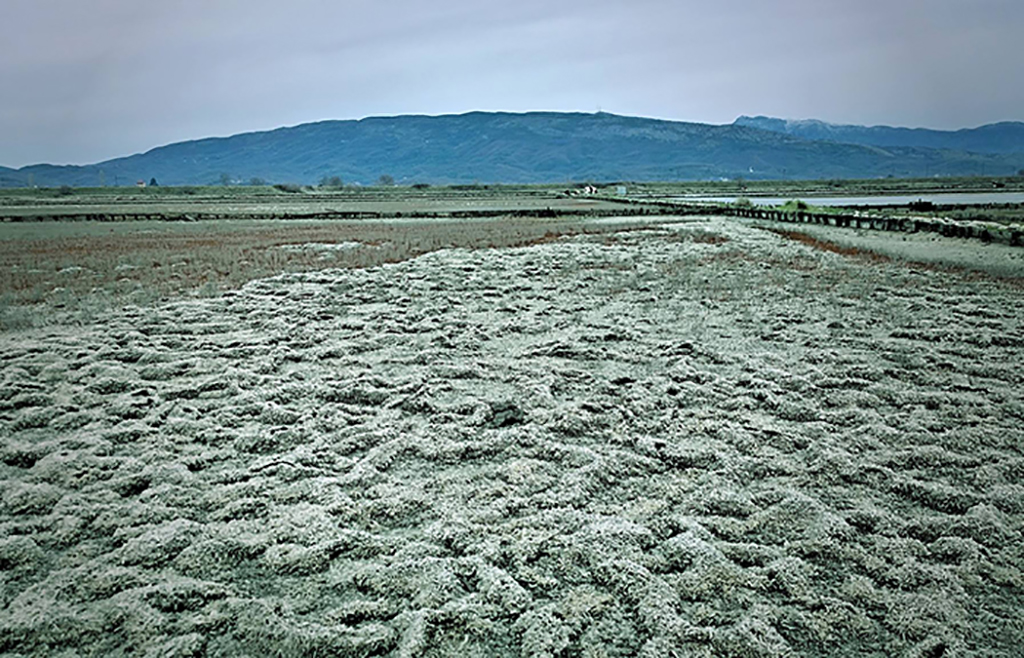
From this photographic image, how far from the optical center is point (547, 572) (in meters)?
3.04

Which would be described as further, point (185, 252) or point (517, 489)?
point (185, 252)

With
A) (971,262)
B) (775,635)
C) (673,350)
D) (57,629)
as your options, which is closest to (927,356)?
(673,350)

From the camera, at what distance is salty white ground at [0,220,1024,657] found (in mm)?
2684

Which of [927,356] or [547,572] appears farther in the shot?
[927,356]

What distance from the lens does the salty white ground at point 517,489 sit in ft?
8.80

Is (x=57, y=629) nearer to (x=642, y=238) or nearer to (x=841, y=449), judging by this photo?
(x=841, y=449)

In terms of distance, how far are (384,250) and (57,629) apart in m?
15.0

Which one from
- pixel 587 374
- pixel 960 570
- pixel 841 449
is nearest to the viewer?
pixel 960 570

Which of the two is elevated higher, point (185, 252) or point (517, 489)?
point (185, 252)

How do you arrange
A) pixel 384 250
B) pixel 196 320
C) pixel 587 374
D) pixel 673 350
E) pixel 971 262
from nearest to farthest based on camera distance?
pixel 587 374 < pixel 673 350 < pixel 196 320 < pixel 971 262 < pixel 384 250

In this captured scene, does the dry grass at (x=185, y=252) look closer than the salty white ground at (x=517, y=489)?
No

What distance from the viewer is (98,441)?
467 cm

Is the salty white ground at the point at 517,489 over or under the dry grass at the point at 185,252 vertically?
Answer: under

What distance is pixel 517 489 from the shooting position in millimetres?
3906
